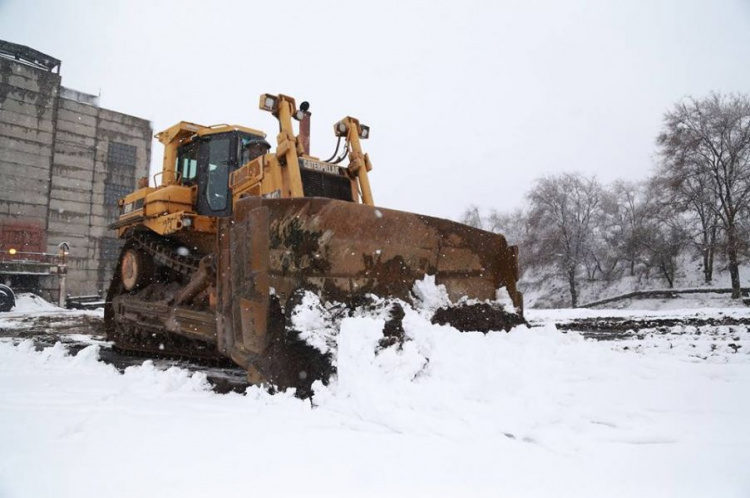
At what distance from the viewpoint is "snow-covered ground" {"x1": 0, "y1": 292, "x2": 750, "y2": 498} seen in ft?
6.27

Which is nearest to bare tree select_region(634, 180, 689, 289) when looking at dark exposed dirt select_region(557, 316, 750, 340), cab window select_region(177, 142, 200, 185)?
dark exposed dirt select_region(557, 316, 750, 340)

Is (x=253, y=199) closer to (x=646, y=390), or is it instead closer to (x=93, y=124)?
(x=646, y=390)

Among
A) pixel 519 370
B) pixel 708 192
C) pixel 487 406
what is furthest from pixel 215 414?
pixel 708 192

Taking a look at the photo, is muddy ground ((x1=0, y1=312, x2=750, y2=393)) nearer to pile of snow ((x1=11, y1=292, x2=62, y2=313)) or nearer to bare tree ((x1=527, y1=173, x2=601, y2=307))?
pile of snow ((x1=11, y1=292, x2=62, y2=313))

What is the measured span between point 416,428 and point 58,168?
1093 inches

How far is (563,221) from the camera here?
27.4 metres

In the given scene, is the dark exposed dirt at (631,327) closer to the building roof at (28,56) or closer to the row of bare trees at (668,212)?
the row of bare trees at (668,212)

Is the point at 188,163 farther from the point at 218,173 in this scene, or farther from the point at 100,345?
the point at 100,345

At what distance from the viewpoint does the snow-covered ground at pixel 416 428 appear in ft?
6.27

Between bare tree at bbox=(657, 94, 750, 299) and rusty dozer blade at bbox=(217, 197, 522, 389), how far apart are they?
20.1m

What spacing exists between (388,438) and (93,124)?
28.9 m

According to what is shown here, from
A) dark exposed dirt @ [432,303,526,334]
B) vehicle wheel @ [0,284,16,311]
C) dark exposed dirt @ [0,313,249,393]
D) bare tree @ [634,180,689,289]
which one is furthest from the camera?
bare tree @ [634,180,689,289]

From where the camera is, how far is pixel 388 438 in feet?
7.64

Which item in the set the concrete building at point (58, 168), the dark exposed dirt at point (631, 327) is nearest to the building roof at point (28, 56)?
the concrete building at point (58, 168)
